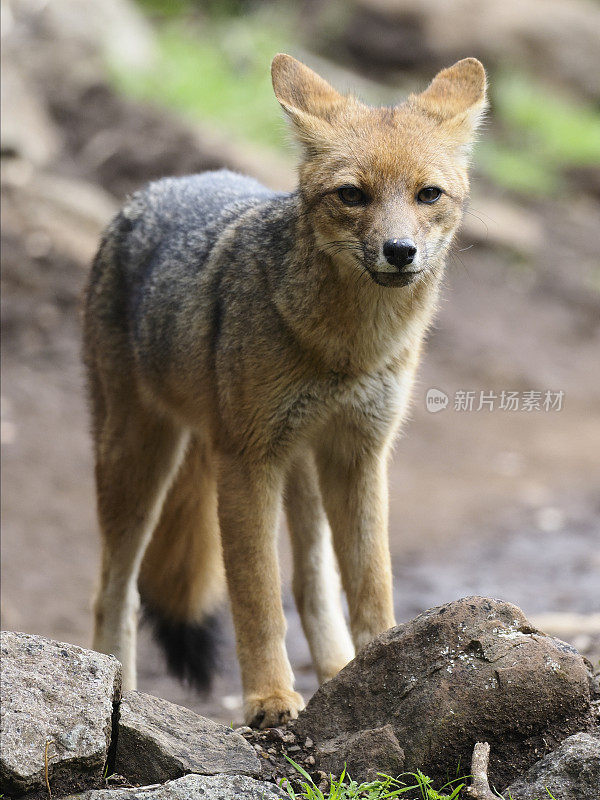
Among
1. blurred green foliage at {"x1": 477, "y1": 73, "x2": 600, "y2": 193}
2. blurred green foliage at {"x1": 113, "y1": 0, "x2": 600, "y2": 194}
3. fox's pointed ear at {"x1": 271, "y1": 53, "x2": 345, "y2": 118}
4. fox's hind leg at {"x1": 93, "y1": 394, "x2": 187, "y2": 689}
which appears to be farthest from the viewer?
blurred green foliage at {"x1": 477, "y1": 73, "x2": 600, "y2": 193}

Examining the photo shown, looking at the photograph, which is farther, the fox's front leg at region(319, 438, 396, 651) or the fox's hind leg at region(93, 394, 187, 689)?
the fox's hind leg at region(93, 394, 187, 689)

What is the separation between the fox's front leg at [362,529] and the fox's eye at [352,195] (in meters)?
1.14

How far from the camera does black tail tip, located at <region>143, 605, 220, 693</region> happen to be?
602 cm

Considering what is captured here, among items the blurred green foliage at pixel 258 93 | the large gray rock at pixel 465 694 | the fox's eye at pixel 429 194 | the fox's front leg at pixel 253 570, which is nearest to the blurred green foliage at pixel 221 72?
the blurred green foliage at pixel 258 93

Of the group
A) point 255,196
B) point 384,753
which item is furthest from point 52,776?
point 255,196

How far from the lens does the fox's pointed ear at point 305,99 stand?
4.42m

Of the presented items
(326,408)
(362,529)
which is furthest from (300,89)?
(362,529)

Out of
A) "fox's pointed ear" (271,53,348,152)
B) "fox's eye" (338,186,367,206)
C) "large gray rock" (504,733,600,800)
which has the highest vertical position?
"fox's pointed ear" (271,53,348,152)

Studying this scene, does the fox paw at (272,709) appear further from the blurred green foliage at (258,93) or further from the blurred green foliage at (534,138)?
the blurred green foliage at (534,138)

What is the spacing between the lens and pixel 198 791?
9.46 ft

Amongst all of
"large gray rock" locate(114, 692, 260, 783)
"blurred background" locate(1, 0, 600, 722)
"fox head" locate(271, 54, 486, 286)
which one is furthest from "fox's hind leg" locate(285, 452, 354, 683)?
"large gray rock" locate(114, 692, 260, 783)

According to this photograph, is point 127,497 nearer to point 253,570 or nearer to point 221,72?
point 253,570

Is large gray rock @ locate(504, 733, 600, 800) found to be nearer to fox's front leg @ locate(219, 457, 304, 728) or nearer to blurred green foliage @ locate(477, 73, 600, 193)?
fox's front leg @ locate(219, 457, 304, 728)

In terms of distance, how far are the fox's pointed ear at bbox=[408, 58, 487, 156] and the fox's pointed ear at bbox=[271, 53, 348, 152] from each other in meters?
0.39
